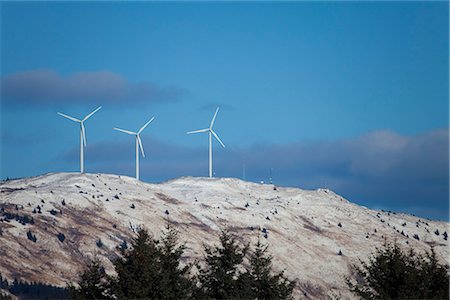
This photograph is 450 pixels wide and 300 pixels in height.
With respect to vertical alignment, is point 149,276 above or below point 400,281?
below

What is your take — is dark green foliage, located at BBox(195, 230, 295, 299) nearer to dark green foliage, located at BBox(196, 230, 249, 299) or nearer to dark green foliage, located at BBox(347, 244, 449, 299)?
dark green foliage, located at BBox(196, 230, 249, 299)

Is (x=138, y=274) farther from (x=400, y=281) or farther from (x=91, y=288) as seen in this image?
(x=400, y=281)

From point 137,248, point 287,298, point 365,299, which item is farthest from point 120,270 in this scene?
point 365,299

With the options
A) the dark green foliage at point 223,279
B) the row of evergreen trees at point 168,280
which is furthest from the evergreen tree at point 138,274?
the dark green foliage at point 223,279

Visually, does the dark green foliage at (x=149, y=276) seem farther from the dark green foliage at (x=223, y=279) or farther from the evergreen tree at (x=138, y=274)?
the dark green foliage at (x=223, y=279)

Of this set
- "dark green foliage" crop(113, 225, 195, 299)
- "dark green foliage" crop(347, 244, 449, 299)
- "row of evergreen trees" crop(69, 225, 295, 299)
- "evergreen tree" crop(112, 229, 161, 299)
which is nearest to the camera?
"evergreen tree" crop(112, 229, 161, 299)

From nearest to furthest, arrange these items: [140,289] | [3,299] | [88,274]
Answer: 1. [140,289]
2. [88,274]
3. [3,299]

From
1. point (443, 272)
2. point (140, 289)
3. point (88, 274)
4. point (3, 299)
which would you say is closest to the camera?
point (140, 289)

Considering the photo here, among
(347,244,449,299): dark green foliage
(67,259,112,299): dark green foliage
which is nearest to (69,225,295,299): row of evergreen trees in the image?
(67,259,112,299): dark green foliage

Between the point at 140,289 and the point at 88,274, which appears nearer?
the point at 140,289

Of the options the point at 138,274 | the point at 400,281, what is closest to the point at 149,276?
the point at 138,274

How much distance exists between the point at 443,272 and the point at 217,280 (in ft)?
80.1

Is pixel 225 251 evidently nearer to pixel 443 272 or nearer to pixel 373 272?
pixel 373 272

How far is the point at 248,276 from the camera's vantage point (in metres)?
107
